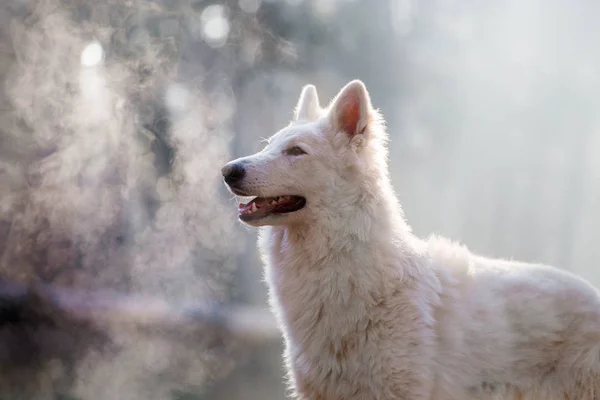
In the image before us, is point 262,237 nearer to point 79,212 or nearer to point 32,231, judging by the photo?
point 32,231

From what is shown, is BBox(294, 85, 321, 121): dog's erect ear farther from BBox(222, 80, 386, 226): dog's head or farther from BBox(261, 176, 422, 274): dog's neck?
BBox(261, 176, 422, 274): dog's neck

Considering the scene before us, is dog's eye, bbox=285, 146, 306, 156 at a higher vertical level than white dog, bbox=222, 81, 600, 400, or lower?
higher

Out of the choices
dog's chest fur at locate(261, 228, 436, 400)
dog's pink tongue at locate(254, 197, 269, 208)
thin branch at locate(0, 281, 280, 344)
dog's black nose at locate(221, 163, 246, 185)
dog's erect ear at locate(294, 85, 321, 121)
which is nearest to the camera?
dog's chest fur at locate(261, 228, 436, 400)

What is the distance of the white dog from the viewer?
8.64 feet

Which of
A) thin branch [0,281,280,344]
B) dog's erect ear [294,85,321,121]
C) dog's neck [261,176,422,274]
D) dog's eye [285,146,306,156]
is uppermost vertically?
dog's erect ear [294,85,321,121]

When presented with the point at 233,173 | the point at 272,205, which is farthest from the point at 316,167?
the point at 233,173

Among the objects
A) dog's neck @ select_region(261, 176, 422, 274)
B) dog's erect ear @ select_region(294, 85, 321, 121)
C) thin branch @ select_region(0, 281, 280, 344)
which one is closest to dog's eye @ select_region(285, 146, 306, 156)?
dog's neck @ select_region(261, 176, 422, 274)

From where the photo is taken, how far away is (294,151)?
295 cm

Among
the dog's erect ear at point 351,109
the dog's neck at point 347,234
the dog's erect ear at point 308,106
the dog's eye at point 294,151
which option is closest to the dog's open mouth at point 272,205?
the dog's neck at point 347,234

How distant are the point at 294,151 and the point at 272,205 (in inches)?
12.7

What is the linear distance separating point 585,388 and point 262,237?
1841 millimetres

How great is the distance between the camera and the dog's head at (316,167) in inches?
110

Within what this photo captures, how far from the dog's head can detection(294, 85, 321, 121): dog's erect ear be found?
1.11 feet

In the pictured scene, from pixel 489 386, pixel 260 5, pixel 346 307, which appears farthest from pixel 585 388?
pixel 260 5
